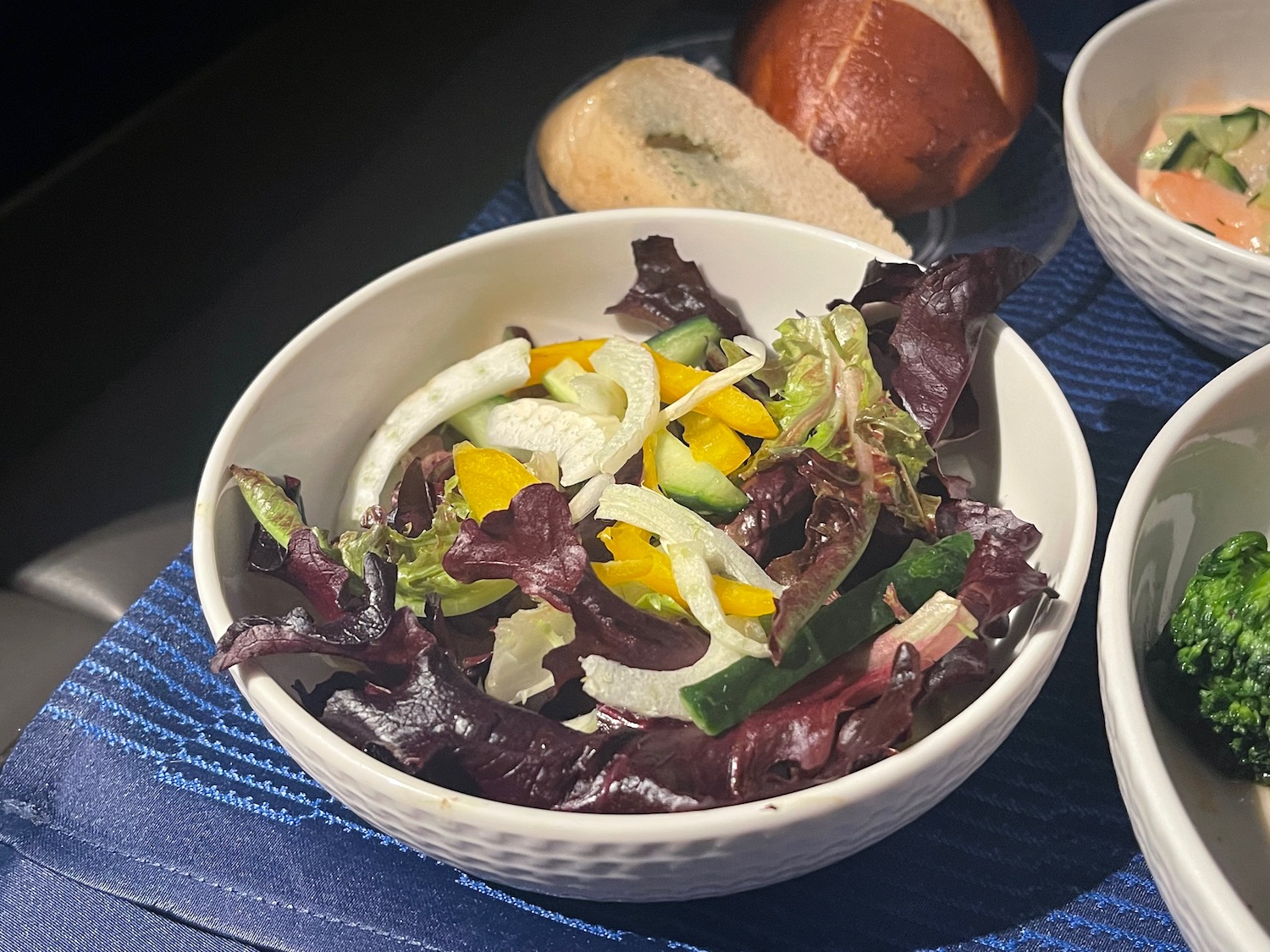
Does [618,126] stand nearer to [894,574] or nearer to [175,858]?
[894,574]

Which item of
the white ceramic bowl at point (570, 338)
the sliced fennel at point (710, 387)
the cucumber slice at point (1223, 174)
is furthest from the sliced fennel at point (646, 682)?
the cucumber slice at point (1223, 174)

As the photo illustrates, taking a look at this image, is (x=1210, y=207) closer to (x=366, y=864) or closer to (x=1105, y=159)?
(x=1105, y=159)

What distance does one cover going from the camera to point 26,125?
1760 mm

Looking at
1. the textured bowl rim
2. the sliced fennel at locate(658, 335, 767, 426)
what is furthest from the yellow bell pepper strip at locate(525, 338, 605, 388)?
the textured bowl rim

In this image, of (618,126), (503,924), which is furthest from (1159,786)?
(618,126)

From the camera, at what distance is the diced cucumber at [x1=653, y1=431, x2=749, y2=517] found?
2.52 ft

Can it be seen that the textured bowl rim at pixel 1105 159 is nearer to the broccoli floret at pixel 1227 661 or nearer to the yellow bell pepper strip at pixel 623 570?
the broccoli floret at pixel 1227 661

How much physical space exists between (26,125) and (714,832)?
73.4 inches

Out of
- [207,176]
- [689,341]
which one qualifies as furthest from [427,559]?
[207,176]

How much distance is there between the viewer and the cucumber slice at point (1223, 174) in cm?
104

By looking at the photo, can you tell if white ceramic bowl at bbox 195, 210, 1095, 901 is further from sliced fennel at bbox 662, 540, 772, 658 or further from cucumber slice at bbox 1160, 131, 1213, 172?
cucumber slice at bbox 1160, 131, 1213, 172

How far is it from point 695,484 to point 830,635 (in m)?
0.17

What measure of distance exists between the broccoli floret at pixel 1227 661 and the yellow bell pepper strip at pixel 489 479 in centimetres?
48

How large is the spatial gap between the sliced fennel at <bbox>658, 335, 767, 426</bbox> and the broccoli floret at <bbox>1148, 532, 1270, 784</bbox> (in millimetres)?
368
